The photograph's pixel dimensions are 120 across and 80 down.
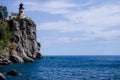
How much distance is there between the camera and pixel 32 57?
6358 inches

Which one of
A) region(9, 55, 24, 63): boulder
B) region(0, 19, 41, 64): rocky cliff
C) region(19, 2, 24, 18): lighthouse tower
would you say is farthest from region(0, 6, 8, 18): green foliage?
region(19, 2, 24, 18): lighthouse tower

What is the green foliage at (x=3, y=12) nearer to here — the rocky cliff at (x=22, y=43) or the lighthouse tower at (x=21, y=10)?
the rocky cliff at (x=22, y=43)

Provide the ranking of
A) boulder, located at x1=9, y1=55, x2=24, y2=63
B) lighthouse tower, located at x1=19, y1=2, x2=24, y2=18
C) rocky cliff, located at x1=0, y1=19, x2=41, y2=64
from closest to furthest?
boulder, located at x1=9, y1=55, x2=24, y2=63, rocky cliff, located at x1=0, y1=19, x2=41, y2=64, lighthouse tower, located at x1=19, y1=2, x2=24, y2=18

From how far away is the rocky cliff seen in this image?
13606cm

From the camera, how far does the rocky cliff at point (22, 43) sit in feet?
446

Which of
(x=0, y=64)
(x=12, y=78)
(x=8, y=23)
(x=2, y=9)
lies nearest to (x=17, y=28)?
(x=8, y=23)

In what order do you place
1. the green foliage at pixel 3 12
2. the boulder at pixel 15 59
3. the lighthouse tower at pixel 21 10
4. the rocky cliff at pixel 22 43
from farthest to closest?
the lighthouse tower at pixel 21 10
the green foliage at pixel 3 12
the rocky cliff at pixel 22 43
the boulder at pixel 15 59

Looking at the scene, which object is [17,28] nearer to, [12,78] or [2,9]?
[2,9]

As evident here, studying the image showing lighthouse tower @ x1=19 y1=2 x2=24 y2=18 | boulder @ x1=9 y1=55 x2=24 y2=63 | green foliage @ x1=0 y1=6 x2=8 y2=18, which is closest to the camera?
boulder @ x1=9 y1=55 x2=24 y2=63

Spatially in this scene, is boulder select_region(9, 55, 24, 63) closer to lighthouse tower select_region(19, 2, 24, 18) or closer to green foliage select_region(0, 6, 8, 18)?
green foliage select_region(0, 6, 8, 18)

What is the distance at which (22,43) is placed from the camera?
15538cm

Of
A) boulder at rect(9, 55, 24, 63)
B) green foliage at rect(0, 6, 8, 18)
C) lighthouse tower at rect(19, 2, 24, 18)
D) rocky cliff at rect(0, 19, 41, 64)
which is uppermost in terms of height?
lighthouse tower at rect(19, 2, 24, 18)

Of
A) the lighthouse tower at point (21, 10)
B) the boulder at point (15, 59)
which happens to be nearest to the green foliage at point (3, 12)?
the boulder at point (15, 59)

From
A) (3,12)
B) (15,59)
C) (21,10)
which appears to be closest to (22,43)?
(3,12)
